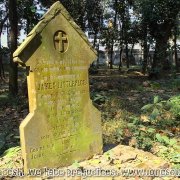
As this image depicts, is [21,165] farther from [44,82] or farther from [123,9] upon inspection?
[123,9]

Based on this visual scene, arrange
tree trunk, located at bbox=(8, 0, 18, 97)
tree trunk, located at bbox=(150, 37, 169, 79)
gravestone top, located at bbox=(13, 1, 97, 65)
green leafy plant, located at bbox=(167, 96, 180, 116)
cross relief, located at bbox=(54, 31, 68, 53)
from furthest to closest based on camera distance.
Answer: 1. tree trunk, located at bbox=(150, 37, 169, 79)
2. tree trunk, located at bbox=(8, 0, 18, 97)
3. green leafy plant, located at bbox=(167, 96, 180, 116)
4. cross relief, located at bbox=(54, 31, 68, 53)
5. gravestone top, located at bbox=(13, 1, 97, 65)

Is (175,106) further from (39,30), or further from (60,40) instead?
(39,30)

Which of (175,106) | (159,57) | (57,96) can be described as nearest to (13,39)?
(175,106)

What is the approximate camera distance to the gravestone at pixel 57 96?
5.12m

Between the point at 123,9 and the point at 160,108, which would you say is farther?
the point at 123,9

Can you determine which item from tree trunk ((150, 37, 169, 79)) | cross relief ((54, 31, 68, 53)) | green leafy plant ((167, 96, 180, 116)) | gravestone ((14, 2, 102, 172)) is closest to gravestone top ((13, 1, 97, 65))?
gravestone ((14, 2, 102, 172))

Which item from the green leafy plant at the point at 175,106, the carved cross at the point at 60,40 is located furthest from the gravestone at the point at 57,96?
the green leafy plant at the point at 175,106

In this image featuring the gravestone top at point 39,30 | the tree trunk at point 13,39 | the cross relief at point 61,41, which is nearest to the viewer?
the gravestone top at point 39,30

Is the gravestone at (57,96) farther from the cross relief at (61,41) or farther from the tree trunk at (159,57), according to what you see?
the tree trunk at (159,57)

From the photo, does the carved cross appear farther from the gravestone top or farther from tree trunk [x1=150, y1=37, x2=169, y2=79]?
tree trunk [x1=150, y1=37, x2=169, y2=79]

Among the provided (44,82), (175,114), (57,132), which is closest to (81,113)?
(57,132)

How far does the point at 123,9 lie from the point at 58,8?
24010mm

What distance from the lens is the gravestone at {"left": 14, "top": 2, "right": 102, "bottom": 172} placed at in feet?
16.8

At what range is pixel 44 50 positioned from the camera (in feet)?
17.2
